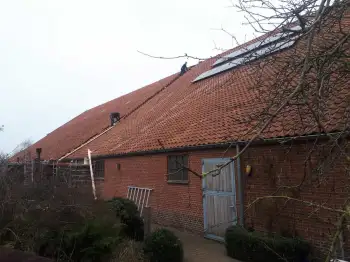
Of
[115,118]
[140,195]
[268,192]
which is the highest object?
[115,118]

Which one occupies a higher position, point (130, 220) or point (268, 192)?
point (268, 192)

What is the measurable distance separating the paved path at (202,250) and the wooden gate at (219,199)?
1.08ft

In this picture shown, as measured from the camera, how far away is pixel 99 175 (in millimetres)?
16234

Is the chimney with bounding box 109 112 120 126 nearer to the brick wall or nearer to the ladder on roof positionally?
the ladder on roof

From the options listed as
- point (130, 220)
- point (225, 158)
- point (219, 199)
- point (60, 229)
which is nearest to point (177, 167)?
point (219, 199)

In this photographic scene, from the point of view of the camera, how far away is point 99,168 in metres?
16.3

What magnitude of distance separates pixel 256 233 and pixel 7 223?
16.7 feet

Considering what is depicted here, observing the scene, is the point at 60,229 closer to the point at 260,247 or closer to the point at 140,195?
the point at 260,247

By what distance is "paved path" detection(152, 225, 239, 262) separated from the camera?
298 inches

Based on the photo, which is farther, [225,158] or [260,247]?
[225,158]

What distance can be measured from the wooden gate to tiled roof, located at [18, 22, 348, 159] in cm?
83

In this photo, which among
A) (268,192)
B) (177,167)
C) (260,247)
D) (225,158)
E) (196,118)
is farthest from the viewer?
(196,118)

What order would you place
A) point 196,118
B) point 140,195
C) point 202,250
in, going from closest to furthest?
1. point 202,250
2. point 196,118
3. point 140,195

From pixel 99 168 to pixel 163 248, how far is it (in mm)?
9986
